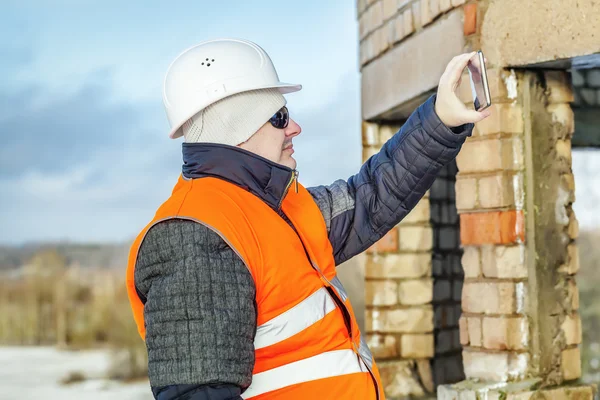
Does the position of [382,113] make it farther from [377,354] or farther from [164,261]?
[164,261]

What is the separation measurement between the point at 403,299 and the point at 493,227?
1.59 metres

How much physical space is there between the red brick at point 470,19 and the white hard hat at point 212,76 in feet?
6.16

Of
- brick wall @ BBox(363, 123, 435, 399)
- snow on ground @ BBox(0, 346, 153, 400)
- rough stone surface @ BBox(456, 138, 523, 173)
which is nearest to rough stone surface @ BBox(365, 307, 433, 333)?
brick wall @ BBox(363, 123, 435, 399)

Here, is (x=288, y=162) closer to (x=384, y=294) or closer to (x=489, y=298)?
(x=489, y=298)

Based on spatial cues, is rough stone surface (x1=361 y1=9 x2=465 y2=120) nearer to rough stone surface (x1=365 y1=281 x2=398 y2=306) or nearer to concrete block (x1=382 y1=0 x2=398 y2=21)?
concrete block (x1=382 y1=0 x2=398 y2=21)

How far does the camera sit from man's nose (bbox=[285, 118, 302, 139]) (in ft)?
7.41

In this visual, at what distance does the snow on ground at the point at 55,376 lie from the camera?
946 centimetres

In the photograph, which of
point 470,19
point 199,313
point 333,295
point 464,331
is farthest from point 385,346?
point 199,313

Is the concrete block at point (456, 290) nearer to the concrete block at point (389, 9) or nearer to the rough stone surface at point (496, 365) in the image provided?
the rough stone surface at point (496, 365)

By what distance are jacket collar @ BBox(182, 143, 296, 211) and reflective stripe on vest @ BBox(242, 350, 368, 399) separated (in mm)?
415

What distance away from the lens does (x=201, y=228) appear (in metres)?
1.87

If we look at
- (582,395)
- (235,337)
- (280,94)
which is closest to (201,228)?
(235,337)

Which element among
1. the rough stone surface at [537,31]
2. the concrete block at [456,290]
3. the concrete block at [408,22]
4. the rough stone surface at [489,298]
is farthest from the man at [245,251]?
the concrete block at [456,290]

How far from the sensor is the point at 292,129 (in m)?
2.27
